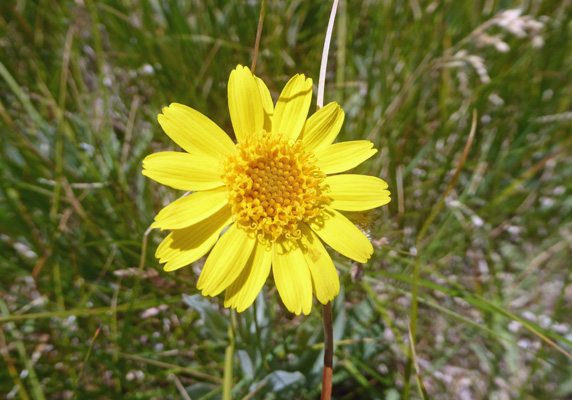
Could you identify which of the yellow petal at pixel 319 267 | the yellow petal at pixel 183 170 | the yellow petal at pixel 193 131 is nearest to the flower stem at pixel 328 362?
the yellow petal at pixel 319 267

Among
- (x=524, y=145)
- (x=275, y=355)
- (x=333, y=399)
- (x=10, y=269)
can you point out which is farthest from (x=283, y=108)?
(x=524, y=145)

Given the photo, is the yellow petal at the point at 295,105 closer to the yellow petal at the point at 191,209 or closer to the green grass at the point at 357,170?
the yellow petal at the point at 191,209

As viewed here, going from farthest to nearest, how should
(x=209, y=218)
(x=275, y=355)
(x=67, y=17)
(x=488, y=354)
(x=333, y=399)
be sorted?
(x=67, y=17)
(x=488, y=354)
(x=333, y=399)
(x=275, y=355)
(x=209, y=218)

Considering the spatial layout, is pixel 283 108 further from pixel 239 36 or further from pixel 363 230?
pixel 239 36

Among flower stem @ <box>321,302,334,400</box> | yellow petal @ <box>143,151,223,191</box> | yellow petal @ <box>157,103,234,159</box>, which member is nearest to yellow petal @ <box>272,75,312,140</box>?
yellow petal @ <box>157,103,234,159</box>

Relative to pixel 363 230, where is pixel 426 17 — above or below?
above

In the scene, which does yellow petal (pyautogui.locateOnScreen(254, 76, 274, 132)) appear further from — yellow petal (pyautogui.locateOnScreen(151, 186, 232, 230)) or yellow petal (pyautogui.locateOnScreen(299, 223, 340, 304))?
yellow petal (pyautogui.locateOnScreen(299, 223, 340, 304))
